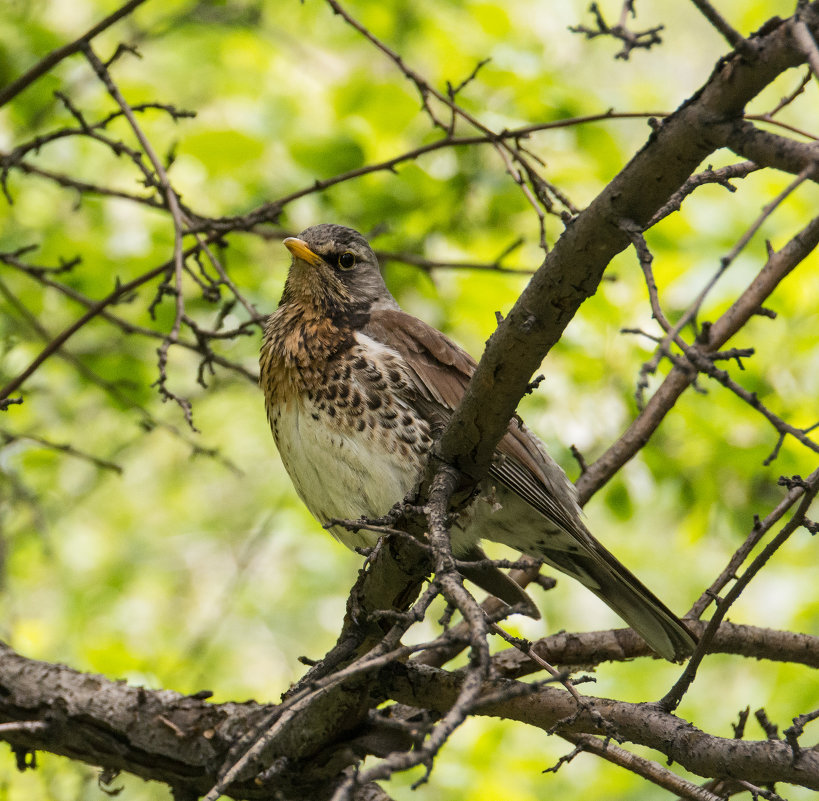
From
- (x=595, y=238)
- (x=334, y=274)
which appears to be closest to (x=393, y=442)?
(x=334, y=274)

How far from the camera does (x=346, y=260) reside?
443 cm

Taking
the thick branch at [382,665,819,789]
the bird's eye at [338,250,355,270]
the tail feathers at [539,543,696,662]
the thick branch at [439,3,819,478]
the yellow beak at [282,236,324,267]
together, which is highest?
the bird's eye at [338,250,355,270]

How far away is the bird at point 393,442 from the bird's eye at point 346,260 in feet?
0.62

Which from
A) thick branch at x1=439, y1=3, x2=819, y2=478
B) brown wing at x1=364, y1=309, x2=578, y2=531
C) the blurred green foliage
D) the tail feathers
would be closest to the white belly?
brown wing at x1=364, y1=309, x2=578, y2=531

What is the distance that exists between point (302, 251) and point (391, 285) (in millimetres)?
1114

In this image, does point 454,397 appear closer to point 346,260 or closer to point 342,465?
point 342,465

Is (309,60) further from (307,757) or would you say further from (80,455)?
(307,757)

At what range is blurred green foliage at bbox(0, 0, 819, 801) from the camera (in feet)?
15.5

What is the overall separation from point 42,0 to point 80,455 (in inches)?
125

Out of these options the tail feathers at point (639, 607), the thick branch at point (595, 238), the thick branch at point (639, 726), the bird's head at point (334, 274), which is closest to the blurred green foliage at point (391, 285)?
the bird's head at point (334, 274)

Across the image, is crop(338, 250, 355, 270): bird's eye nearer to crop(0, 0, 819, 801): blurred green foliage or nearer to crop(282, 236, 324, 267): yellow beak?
crop(282, 236, 324, 267): yellow beak

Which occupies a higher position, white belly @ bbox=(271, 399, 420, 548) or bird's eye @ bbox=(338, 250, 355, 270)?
bird's eye @ bbox=(338, 250, 355, 270)

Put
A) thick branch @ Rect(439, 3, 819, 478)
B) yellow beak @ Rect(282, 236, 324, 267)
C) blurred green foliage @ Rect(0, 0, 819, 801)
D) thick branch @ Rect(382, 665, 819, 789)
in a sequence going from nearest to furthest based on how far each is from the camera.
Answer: thick branch @ Rect(439, 3, 819, 478) < thick branch @ Rect(382, 665, 819, 789) < yellow beak @ Rect(282, 236, 324, 267) < blurred green foliage @ Rect(0, 0, 819, 801)

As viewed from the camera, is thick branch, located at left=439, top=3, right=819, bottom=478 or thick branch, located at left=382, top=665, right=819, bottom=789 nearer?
thick branch, located at left=439, top=3, right=819, bottom=478
